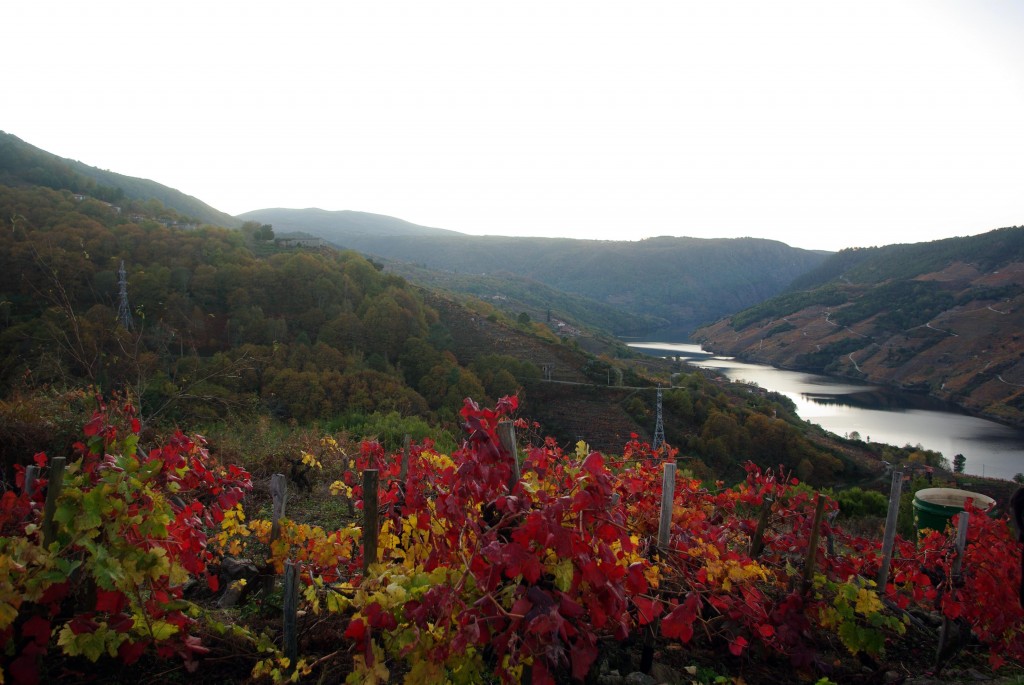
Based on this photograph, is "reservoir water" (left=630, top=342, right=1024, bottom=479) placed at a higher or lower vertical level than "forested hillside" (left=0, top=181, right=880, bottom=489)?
lower

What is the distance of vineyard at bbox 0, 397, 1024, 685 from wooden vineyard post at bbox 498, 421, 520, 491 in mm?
19

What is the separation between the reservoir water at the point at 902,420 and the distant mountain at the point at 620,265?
7060 cm

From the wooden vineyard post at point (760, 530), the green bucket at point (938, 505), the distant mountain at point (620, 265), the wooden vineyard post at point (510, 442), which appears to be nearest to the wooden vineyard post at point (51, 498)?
the wooden vineyard post at point (510, 442)

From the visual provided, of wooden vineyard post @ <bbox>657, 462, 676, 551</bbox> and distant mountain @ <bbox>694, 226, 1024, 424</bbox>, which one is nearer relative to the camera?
wooden vineyard post @ <bbox>657, 462, 676, 551</bbox>

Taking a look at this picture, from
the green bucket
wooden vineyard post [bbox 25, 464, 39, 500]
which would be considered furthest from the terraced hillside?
wooden vineyard post [bbox 25, 464, 39, 500]

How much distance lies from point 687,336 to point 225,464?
116 m

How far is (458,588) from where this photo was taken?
2.02 meters

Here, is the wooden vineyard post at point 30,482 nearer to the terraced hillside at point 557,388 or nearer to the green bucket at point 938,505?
the green bucket at point 938,505

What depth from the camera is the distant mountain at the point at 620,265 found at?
147m

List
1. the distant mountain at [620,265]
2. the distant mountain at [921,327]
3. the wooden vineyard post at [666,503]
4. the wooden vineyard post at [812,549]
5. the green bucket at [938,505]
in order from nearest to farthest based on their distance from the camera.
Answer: the wooden vineyard post at [666,503]
the wooden vineyard post at [812,549]
the green bucket at [938,505]
the distant mountain at [921,327]
the distant mountain at [620,265]

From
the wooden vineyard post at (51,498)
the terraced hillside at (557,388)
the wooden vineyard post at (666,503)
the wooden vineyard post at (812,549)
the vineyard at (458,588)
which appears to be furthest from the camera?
the terraced hillside at (557,388)

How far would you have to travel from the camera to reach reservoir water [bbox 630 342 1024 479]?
114 ft

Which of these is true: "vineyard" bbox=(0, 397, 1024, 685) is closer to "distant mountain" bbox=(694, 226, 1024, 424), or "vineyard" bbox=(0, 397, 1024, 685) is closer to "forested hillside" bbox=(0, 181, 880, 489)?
"forested hillside" bbox=(0, 181, 880, 489)

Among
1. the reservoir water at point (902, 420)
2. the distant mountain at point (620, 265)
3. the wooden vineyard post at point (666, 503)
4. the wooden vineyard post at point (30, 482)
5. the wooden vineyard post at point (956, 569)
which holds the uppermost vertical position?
the distant mountain at point (620, 265)
